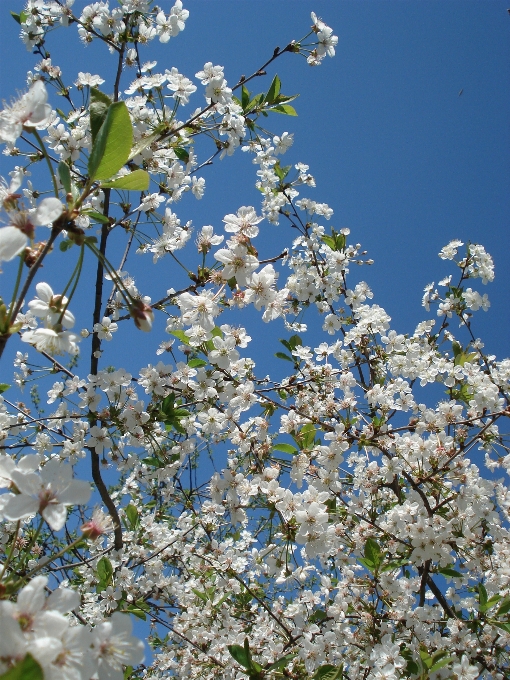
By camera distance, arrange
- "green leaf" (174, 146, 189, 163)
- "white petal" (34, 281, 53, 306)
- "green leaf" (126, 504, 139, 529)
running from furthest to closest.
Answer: "green leaf" (126, 504, 139, 529) < "green leaf" (174, 146, 189, 163) < "white petal" (34, 281, 53, 306)

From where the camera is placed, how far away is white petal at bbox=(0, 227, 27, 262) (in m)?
1.12

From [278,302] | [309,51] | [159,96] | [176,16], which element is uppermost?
[309,51]

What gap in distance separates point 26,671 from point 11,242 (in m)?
0.86

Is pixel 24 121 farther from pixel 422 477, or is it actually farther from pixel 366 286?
pixel 366 286

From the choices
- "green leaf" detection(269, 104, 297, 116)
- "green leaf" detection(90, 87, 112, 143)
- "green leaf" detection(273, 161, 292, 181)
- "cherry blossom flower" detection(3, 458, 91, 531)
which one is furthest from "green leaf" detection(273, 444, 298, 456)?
"green leaf" detection(273, 161, 292, 181)

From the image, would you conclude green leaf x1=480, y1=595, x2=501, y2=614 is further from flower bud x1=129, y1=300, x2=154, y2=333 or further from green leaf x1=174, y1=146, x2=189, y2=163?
green leaf x1=174, y1=146, x2=189, y2=163

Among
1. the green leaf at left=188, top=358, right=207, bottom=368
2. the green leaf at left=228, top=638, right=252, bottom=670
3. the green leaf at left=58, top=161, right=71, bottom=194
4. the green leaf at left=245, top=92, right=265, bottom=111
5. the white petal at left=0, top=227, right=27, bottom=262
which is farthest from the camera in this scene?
the green leaf at left=245, top=92, right=265, bottom=111

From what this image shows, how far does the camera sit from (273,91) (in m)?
3.23

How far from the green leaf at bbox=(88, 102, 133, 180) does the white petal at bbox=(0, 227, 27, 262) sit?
12.0 inches

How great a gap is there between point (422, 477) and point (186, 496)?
1.88 m

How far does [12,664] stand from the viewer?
89 cm

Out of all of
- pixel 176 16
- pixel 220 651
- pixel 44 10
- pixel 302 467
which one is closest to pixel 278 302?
pixel 302 467

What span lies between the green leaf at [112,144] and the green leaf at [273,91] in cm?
A: 217

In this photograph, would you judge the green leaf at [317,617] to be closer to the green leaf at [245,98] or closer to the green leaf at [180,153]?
the green leaf at [180,153]
